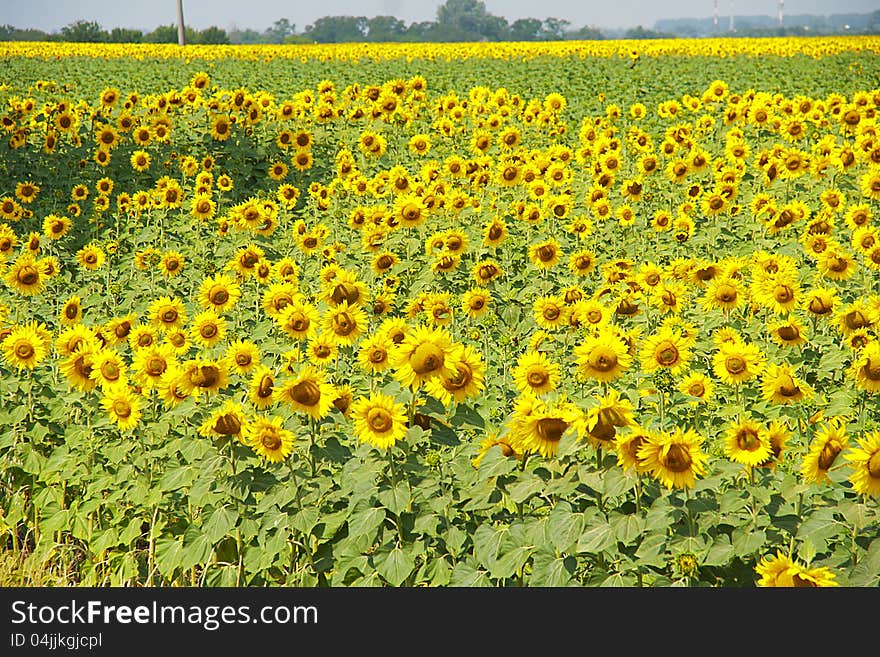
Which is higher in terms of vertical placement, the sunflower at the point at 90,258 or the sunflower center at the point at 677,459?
the sunflower at the point at 90,258

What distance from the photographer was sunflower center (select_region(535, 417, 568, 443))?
298 cm

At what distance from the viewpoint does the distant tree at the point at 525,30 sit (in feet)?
272

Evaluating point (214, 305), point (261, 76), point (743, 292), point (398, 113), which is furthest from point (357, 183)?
point (261, 76)

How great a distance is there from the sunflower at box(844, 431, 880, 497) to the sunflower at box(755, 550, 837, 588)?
375mm

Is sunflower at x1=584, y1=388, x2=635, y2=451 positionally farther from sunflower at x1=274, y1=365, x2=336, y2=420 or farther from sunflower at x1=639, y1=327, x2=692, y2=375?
sunflower at x1=639, y1=327, x2=692, y2=375

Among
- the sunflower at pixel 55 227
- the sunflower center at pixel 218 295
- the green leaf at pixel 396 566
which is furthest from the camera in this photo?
the sunflower at pixel 55 227

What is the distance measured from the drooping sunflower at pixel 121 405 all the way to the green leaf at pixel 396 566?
1.46 meters

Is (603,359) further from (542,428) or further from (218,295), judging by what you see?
(218,295)

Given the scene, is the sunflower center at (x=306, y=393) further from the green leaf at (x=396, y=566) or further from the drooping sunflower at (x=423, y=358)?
the green leaf at (x=396, y=566)

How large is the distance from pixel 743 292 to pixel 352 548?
316cm

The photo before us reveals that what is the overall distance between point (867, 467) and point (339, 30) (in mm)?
85422

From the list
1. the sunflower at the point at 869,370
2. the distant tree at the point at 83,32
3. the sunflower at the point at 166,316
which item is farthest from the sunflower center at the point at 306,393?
the distant tree at the point at 83,32

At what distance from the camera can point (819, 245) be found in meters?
6.03

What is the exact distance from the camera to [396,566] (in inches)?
129
